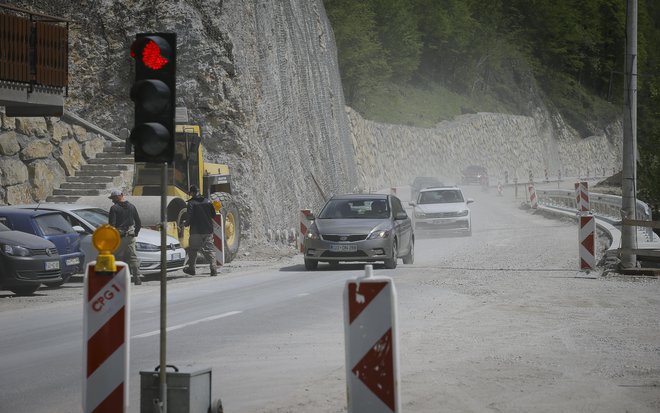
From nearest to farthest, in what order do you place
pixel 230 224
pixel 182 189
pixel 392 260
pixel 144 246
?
pixel 144 246 < pixel 392 260 < pixel 182 189 < pixel 230 224

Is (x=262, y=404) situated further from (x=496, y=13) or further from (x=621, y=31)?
(x=621, y=31)

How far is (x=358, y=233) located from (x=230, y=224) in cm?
605

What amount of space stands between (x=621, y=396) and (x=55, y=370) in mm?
5383

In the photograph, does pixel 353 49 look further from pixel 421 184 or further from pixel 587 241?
pixel 587 241

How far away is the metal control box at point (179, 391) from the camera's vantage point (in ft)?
25.3

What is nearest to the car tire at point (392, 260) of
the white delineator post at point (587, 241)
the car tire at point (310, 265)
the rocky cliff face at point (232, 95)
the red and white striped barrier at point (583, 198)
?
the car tire at point (310, 265)

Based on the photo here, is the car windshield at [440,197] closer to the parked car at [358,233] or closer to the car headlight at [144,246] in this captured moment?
the parked car at [358,233]

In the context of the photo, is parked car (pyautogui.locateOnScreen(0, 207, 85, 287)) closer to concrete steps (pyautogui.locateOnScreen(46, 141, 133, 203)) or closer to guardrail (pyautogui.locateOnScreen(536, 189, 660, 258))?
concrete steps (pyautogui.locateOnScreen(46, 141, 133, 203))

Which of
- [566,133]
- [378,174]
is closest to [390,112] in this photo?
[378,174]

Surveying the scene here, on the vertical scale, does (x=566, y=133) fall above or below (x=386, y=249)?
above

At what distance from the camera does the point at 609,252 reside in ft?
81.0

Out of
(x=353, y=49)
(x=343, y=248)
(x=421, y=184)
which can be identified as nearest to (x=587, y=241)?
(x=343, y=248)

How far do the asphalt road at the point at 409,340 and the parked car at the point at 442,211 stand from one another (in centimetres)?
1391

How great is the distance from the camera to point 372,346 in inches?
272
